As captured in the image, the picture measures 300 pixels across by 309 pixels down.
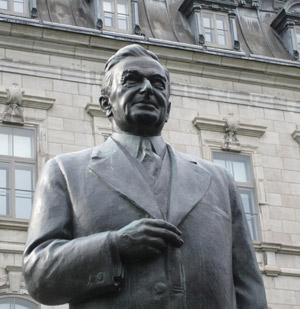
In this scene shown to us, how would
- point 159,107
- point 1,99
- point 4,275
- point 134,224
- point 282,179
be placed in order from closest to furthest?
1. point 134,224
2. point 159,107
3. point 4,275
4. point 1,99
5. point 282,179

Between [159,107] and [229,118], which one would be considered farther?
[229,118]

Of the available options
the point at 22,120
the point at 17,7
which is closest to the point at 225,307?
the point at 22,120

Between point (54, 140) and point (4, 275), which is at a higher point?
point (54, 140)

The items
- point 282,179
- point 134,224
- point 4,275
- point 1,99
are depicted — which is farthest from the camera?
point 282,179

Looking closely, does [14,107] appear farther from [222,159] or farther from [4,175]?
[222,159]

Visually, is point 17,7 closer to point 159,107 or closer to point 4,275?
point 4,275

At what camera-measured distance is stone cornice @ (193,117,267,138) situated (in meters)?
20.3

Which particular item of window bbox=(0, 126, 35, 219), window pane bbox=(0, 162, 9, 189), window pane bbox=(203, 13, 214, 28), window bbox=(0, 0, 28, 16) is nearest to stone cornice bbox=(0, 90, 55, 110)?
window bbox=(0, 126, 35, 219)

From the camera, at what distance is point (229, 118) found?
20531mm

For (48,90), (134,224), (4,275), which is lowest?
(134,224)

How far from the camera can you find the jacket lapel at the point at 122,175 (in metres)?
3.77

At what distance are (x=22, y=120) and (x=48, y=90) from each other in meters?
0.99

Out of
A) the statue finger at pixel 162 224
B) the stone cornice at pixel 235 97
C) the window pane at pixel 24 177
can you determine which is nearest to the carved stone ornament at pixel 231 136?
the stone cornice at pixel 235 97

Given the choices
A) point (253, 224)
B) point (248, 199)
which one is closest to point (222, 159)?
point (248, 199)
